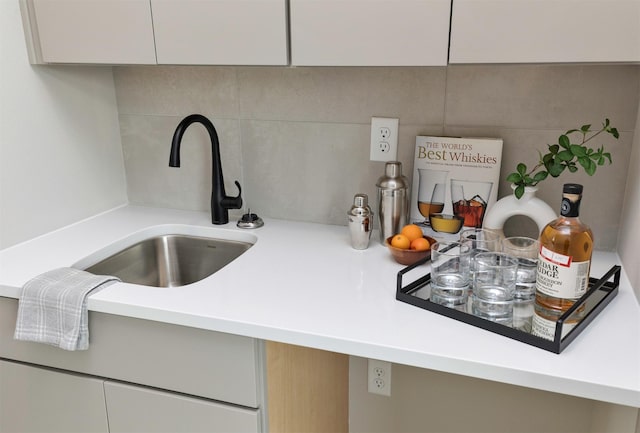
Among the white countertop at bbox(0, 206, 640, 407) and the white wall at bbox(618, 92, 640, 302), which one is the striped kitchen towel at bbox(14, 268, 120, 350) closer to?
the white countertop at bbox(0, 206, 640, 407)

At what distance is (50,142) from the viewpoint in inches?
60.1

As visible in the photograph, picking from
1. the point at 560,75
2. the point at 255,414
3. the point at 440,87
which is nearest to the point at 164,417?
the point at 255,414

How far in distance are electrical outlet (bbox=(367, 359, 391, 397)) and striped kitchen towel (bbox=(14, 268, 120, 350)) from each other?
87 centimetres

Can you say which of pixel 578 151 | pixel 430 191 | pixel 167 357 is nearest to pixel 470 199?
pixel 430 191

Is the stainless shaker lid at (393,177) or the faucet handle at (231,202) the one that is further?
the faucet handle at (231,202)

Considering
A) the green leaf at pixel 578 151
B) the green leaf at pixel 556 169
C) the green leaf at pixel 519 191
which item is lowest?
the green leaf at pixel 519 191

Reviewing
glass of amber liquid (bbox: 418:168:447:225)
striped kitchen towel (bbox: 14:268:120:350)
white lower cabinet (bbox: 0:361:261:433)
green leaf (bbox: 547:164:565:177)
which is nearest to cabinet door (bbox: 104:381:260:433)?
white lower cabinet (bbox: 0:361:261:433)

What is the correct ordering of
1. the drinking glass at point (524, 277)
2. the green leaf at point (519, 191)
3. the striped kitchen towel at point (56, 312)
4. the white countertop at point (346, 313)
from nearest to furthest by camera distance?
1. the white countertop at point (346, 313)
2. the drinking glass at point (524, 277)
3. the striped kitchen towel at point (56, 312)
4. the green leaf at point (519, 191)

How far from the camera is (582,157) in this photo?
1.19 meters

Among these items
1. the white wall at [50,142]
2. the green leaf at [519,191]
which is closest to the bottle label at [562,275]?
the green leaf at [519,191]

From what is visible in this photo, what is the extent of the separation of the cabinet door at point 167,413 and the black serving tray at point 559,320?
42 cm

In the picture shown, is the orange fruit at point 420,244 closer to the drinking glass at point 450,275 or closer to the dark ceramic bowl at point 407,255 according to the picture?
the dark ceramic bowl at point 407,255

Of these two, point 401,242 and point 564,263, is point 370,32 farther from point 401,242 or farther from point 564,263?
point 564,263

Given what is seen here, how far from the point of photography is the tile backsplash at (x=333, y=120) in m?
1.34
